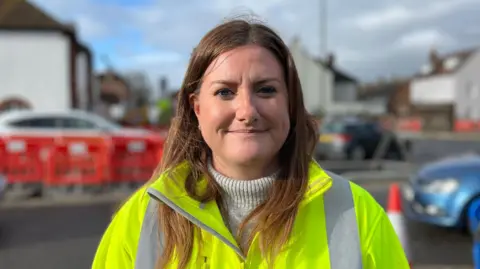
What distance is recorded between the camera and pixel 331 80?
5816cm

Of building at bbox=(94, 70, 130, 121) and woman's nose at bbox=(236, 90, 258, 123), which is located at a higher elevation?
building at bbox=(94, 70, 130, 121)

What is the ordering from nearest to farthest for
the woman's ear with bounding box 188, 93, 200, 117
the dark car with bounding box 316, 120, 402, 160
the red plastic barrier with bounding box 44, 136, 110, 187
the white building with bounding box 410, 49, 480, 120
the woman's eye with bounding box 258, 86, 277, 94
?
the woman's eye with bounding box 258, 86, 277, 94 → the woman's ear with bounding box 188, 93, 200, 117 → the red plastic barrier with bounding box 44, 136, 110, 187 → the dark car with bounding box 316, 120, 402, 160 → the white building with bounding box 410, 49, 480, 120

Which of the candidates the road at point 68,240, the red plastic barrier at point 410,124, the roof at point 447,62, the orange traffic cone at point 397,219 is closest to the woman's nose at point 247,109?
the orange traffic cone at point 397,219

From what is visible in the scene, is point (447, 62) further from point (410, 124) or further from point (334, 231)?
point (334, 231)

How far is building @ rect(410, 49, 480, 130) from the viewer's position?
1855 inches

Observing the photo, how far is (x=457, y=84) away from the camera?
187 ft

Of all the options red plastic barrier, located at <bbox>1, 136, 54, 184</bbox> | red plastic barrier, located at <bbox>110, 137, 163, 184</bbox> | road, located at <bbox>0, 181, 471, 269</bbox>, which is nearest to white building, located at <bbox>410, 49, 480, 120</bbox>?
red plastic barrier, located at <bbox>110, 137, 163, 184</bbox>

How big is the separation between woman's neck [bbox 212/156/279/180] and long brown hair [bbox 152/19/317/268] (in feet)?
0.14

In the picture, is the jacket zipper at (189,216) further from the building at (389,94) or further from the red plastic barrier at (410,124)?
the building at (389,94)

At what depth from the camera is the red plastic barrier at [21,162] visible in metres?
10.4

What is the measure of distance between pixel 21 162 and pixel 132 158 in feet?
7.64

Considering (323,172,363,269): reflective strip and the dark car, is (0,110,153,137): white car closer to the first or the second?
the dark car

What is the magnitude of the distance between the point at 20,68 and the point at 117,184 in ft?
53.5

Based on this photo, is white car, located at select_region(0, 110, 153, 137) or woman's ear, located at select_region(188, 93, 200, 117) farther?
white car, located at select_region(0, 110, 153, 137)
